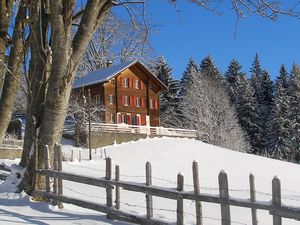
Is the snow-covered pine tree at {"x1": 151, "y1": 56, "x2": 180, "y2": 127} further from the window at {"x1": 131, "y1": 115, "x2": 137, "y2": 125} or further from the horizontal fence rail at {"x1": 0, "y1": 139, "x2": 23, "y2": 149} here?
the horizontal fence rail at {"x1": 0, "y1": 139, "x2": 23, "y2": 149}

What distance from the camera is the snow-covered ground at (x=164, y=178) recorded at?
9281 mm

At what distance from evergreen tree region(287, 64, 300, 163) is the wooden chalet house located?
19.0 meters

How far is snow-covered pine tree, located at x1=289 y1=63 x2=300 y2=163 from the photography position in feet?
217

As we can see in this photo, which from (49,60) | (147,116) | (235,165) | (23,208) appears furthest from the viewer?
(147,116)

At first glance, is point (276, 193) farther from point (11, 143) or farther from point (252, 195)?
point (11, 143)

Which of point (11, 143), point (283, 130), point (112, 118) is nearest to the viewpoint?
point (11, 143)

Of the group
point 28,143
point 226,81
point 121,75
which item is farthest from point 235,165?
point 226,81

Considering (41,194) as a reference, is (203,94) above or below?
above

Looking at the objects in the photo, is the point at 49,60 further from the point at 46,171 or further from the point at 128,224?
the point at 128,224

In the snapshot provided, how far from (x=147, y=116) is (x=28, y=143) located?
49056 millimetres

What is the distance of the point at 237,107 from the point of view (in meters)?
70.4

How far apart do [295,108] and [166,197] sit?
207ft

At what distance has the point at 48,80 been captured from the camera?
34.3ft

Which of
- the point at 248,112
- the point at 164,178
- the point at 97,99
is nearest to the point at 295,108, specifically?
the point at 248,112
